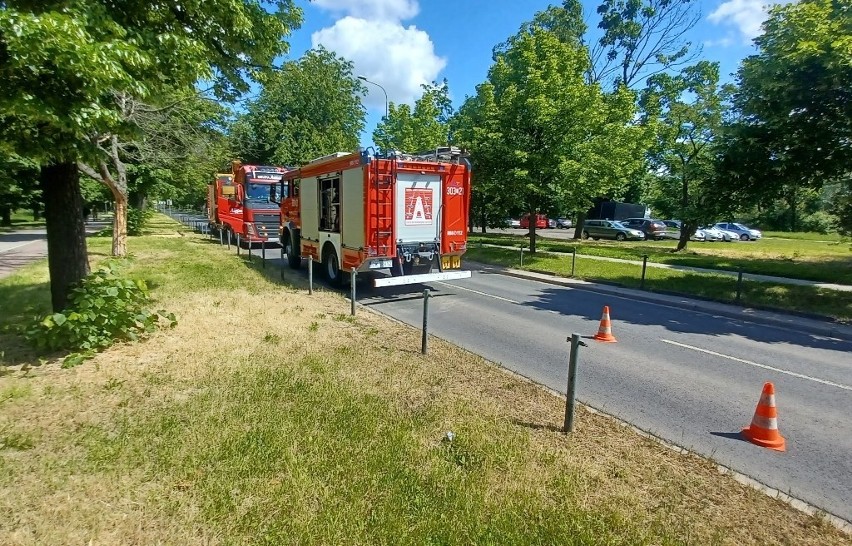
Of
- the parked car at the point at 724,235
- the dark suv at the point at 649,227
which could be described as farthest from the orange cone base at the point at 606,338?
the parked car at the point at 724,235

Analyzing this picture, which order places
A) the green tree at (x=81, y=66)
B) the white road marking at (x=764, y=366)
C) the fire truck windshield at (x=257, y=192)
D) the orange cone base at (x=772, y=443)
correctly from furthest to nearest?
the fire truck windshield at (x=257, y=192) < the white road marking at (x=764, y=366) < the orange cone base at (x=772, y=443) < the green tree at (x=81, y=66)

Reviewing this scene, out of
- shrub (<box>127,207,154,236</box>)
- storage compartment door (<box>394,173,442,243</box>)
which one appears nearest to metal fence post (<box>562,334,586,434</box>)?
storage compartment door (<box>394,173,442,243</box>)

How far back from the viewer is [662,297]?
484 inches

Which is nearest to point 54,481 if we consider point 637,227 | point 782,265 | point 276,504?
point 276,504

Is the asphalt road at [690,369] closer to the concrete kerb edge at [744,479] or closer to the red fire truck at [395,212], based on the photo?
the concrete kerb edge at [744,479]

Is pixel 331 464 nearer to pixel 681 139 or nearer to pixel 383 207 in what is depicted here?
pixel 383 207

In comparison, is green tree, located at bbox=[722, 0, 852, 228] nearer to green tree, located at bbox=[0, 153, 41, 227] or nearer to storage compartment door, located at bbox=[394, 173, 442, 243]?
storage compartment door, located at bbox=[394, 173, 442, 243]

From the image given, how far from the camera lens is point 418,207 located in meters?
11.2

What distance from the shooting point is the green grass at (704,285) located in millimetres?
10836

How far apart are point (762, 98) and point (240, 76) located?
11.4 metres

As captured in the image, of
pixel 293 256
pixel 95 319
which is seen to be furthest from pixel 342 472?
pixel 293 256

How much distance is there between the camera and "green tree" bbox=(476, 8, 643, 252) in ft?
57.0

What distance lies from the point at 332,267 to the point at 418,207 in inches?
125

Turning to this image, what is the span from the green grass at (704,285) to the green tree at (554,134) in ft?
9.04
